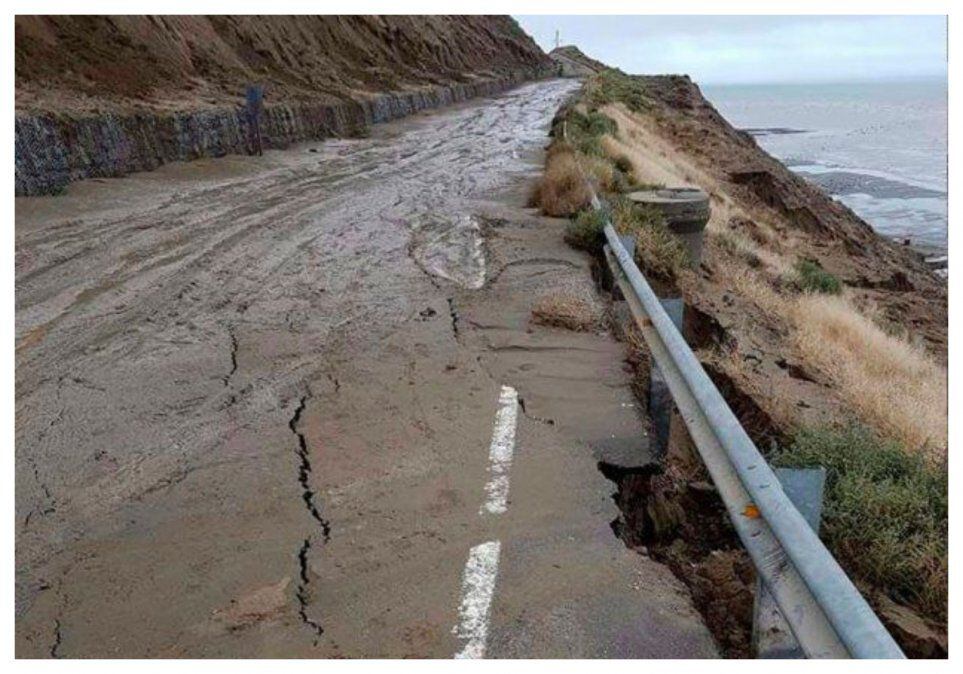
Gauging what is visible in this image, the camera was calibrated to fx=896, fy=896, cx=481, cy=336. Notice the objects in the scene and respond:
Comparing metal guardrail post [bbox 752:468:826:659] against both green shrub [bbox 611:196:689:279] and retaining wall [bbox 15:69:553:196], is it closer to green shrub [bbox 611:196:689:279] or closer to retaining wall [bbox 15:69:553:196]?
green shrub [bbox 611:196:689:279]

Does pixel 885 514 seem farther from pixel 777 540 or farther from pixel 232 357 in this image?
pixel 232 357

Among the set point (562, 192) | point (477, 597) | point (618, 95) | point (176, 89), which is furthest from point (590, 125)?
point (618, 95)

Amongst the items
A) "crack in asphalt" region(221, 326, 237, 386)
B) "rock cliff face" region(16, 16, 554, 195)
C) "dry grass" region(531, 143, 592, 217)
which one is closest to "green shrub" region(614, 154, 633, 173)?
"dry grass" region(531, 143, 592, 217)

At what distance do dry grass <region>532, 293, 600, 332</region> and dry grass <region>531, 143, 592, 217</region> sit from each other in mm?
4077

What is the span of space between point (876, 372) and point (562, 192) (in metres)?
4.58

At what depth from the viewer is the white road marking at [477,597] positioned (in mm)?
2975

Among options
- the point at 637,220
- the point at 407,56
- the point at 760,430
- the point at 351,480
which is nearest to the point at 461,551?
the point at 351,480

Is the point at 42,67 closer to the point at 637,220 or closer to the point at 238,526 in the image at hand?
the point at 637,220

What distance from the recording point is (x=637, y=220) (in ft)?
29.1

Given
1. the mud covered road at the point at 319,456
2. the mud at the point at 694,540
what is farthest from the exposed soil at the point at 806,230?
the mud at the point at 694,540

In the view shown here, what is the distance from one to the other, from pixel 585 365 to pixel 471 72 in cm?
4597

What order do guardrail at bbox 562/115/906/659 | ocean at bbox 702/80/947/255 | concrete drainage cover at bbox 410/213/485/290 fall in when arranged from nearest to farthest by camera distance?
guardrail at bbox 562/115/906/659 → concrete drainage cover at bbox 410/213/485/290 → ocean at bbox 702/80/947/255

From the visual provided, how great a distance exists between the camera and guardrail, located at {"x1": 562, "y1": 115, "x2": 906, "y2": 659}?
86.5 inches

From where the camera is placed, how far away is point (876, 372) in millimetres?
8281
